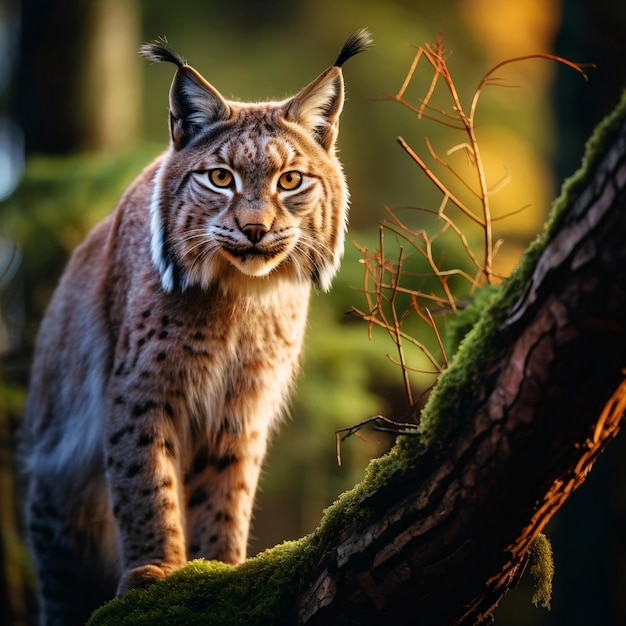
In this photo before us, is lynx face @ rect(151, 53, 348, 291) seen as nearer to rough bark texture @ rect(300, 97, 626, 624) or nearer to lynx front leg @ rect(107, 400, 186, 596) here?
lynx front leg @ rect(107, 400, 186, 596)

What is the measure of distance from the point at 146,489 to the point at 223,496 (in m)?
0.55

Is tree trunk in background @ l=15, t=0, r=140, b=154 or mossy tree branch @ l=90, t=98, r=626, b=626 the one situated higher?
tree trunk in background @ l=15, t=0, r=140, b=154

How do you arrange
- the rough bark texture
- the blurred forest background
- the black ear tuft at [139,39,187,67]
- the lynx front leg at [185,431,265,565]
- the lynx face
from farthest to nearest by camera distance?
the blurred forest background, the lynx front leg at [185,431,265,565], the black ear tuft at [139,39,187,67], the lynx face, the rough bark texture

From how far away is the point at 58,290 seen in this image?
4.85m

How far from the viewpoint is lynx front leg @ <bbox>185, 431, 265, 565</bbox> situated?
4.00 meters

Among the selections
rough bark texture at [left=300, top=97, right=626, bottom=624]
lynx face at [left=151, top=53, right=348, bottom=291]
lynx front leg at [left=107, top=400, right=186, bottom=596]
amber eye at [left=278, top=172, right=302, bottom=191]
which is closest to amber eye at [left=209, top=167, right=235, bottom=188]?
lynx face at [left=151, top=53, right=348, bottom=291]

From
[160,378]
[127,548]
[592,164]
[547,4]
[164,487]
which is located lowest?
[127,548]

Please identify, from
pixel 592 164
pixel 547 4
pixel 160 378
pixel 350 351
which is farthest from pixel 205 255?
pixel 547 4

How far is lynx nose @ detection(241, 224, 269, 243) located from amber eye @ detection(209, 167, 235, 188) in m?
0.27

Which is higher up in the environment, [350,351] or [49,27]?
[49,27]

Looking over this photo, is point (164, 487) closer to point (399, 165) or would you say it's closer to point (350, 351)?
point (350, 351)

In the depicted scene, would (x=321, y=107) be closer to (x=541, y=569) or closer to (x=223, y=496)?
(x=223, y=496)

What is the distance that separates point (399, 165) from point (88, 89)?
22.1ft

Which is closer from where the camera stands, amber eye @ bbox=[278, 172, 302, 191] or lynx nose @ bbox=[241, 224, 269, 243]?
lynx nose @ bbox=[241, 224, 269, 243]
